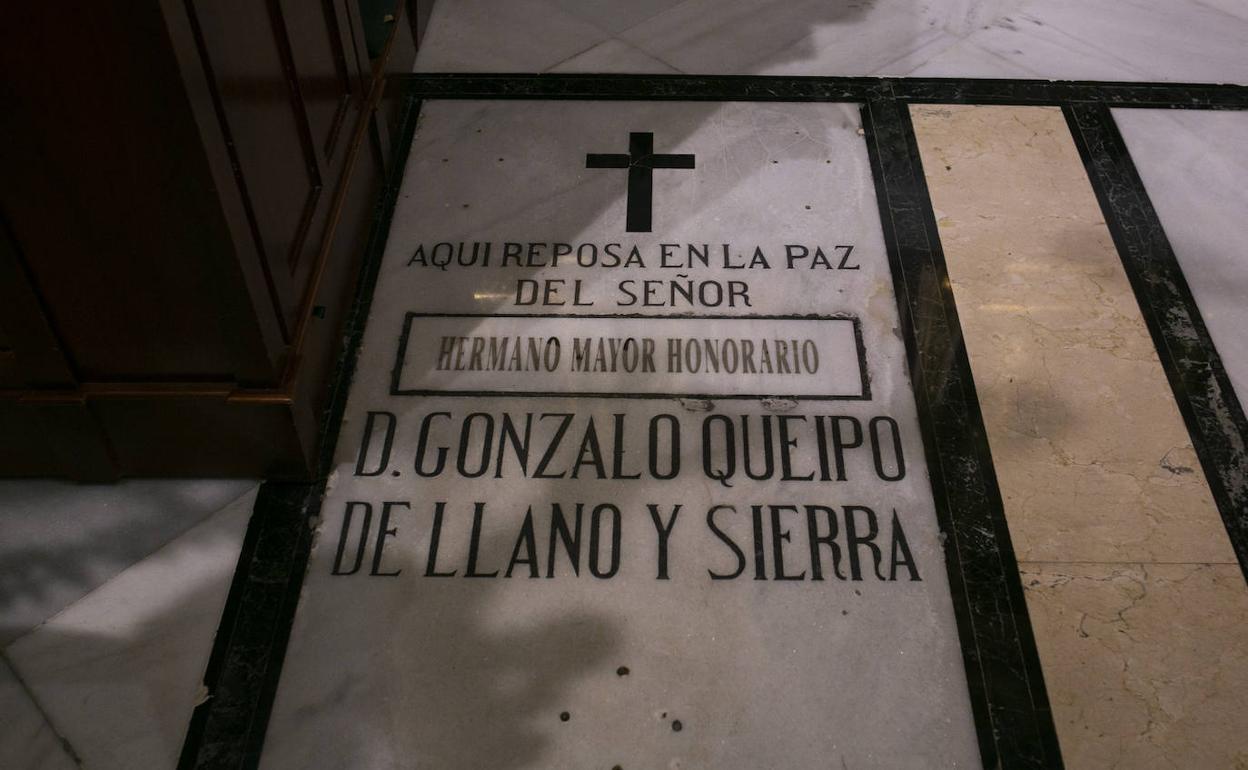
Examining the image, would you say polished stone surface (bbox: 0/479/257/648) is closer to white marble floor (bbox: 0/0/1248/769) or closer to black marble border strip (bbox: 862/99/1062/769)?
white marble floor (bbox: 0/0/1248/769)

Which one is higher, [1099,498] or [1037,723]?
[1099,498]

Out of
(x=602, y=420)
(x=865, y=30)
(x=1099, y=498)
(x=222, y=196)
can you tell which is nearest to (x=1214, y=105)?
(x=865, y=30)

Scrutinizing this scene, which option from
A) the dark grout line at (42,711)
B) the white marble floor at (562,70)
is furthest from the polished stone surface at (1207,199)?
the dark grout line at (42,711)

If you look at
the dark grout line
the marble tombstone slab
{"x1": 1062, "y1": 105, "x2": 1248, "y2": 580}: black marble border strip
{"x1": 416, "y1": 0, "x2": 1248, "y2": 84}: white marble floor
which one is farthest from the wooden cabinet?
{"x1": 1062, "y1": 105, "x2": 1248, "y2": 580}: black marble border strip

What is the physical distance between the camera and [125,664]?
2.32m

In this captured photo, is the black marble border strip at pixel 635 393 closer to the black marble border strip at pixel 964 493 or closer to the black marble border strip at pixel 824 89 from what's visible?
the black marble border strip at pixel 964 493

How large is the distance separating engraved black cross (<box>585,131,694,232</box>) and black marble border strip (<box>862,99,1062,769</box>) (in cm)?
70

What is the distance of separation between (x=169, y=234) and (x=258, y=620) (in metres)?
0.89

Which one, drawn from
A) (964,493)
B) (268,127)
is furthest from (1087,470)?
(268,127)

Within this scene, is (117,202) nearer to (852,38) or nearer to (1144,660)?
(1144,660)

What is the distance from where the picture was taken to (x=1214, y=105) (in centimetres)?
389

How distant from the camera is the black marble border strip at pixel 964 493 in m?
2.25

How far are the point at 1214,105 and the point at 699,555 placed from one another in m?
2.83

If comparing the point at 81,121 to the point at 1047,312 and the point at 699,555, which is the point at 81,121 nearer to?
the point at 699,555
